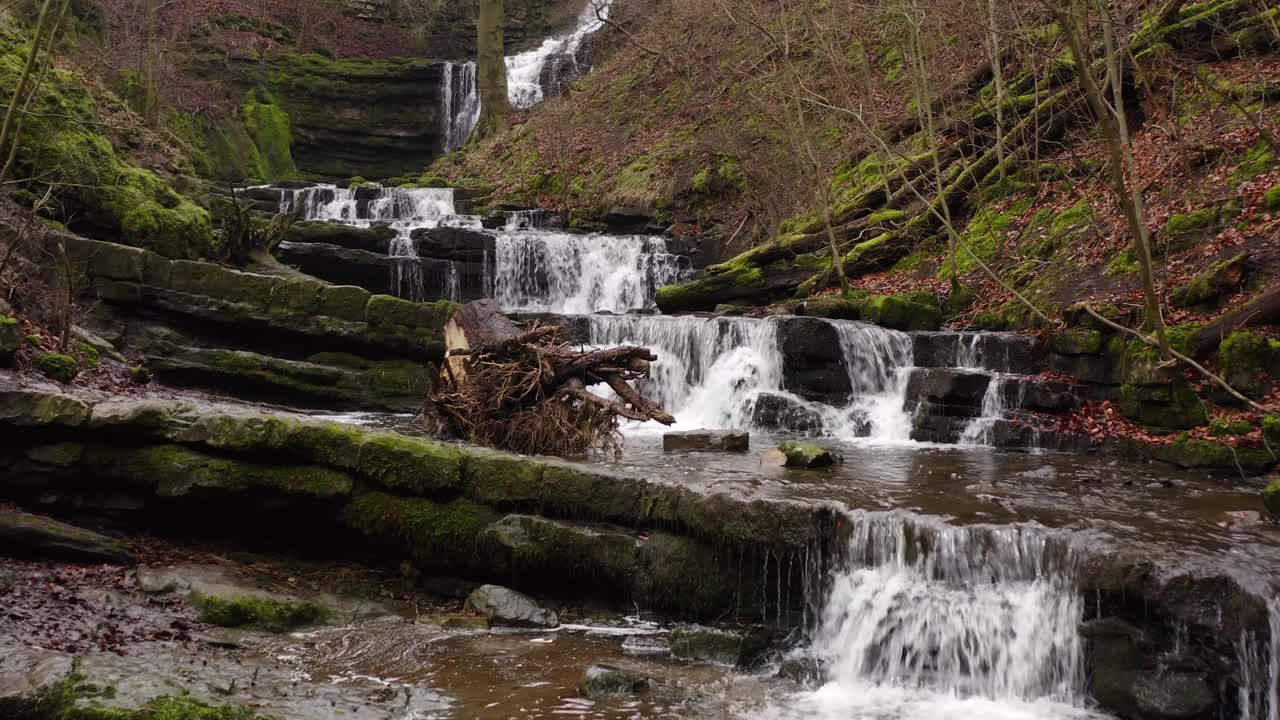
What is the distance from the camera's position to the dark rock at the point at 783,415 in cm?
1225

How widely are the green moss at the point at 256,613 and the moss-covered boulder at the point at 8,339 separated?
12.5ft

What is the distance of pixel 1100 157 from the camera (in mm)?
15008

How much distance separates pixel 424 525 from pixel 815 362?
707cm

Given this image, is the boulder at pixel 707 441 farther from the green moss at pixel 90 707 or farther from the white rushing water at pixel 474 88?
the white rushing water at pixel 474 88

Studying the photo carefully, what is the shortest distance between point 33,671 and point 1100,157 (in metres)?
15.3

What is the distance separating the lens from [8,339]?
8500 millimetres

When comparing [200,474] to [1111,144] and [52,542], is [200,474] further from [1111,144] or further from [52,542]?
[1111,144]

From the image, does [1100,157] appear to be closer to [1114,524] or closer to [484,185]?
[1114,524]

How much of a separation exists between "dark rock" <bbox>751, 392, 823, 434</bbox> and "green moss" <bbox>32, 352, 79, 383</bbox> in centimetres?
781

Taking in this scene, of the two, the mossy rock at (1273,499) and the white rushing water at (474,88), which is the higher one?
the white rushing water at (474,88)

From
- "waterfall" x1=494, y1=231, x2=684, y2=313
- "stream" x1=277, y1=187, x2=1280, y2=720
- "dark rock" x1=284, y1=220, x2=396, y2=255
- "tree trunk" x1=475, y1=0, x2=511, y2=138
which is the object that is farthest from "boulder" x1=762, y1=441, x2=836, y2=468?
"tree trunk" x1=475, y1=0, x2=511, y2=138

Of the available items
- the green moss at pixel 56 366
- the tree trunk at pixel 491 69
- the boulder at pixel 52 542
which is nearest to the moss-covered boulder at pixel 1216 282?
the boulder at pixel 52 542

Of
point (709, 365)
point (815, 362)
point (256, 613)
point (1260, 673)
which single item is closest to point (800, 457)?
point (815, 362)

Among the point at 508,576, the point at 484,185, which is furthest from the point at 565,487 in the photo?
the point at 484,185
